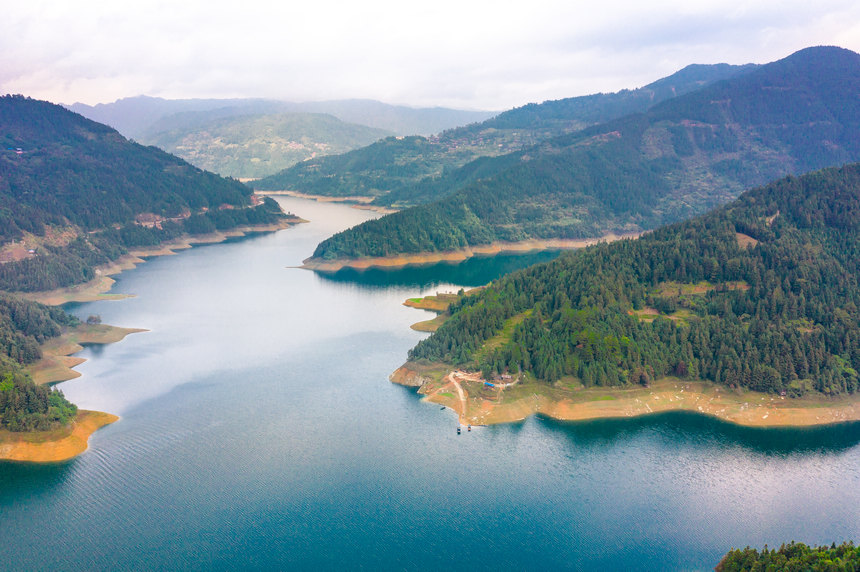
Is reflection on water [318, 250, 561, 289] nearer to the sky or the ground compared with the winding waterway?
nearer to the sky

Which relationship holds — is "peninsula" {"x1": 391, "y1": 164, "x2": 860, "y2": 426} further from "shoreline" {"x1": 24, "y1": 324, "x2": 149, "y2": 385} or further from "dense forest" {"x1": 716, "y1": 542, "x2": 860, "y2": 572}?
"shoreline" {"x1": 24, "y1": 324, "x2": 149, "y2": 385}

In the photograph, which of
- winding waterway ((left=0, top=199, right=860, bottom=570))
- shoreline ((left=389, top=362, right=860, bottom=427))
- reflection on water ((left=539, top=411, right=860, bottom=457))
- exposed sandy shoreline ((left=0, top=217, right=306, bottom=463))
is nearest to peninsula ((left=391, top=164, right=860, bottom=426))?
shoreline ((left=389, top=362, right=860, bottom=427))

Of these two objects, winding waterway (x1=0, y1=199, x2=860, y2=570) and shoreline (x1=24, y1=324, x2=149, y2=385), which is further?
shoreline (x1=24, y1=324, x2=149, y2=385)

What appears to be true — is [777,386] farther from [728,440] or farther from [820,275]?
[820,275]

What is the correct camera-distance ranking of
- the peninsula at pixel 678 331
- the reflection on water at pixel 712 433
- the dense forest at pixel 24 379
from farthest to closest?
the peninsula at pixel 678 331, the dense forest at pixel 24 379, the reflection on water at pixel 712 433

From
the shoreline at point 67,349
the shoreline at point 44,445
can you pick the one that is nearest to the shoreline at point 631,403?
the shoreline at point 44,445

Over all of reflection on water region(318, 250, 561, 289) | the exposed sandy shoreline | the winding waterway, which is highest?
reflection on water region(318, 250, 561, 289)

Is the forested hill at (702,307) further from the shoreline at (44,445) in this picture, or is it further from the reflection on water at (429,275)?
the shoreline at (44,445)
